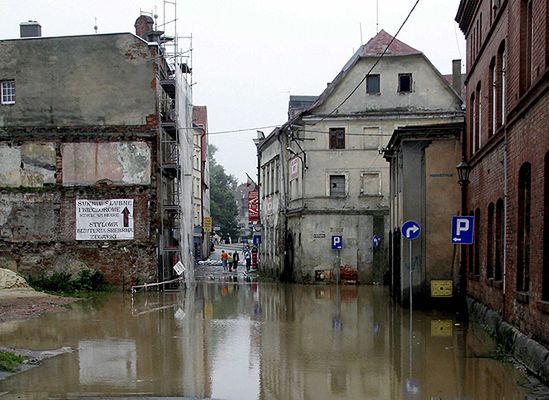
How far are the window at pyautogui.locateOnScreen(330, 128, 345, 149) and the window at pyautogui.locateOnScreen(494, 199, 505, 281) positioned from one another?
80.8 feet

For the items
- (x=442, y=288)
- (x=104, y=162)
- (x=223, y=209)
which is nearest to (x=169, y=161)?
(x=104, y=162)

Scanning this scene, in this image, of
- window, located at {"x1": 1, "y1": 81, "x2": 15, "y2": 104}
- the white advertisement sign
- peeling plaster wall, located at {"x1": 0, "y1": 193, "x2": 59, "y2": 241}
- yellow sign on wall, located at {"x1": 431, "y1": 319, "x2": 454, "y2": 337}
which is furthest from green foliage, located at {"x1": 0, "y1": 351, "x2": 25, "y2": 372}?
the white advertisement sign

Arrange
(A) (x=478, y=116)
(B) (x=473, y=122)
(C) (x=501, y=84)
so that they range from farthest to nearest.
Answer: (B) (x=473, y=122) < (A) (x=478, y=116) < (C) (x=501, y=84)

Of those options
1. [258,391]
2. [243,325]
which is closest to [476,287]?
[243,325]

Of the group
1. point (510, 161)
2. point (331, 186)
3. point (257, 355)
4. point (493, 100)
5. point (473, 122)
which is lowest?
point (257, 355)

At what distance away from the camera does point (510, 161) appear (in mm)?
15695

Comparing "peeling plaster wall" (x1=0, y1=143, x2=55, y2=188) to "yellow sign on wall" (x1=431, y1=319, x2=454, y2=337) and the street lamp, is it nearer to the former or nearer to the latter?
the street lamp

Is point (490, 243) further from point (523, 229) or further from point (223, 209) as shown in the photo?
point (223, 209)

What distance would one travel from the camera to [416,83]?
41.6 m

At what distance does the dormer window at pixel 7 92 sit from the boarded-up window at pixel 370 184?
18.8 metres

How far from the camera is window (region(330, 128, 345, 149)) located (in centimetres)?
4241

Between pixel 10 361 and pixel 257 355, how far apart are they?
15.3 ft

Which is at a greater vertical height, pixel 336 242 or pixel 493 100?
pixel 493 100

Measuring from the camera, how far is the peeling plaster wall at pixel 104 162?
35.4 metres
